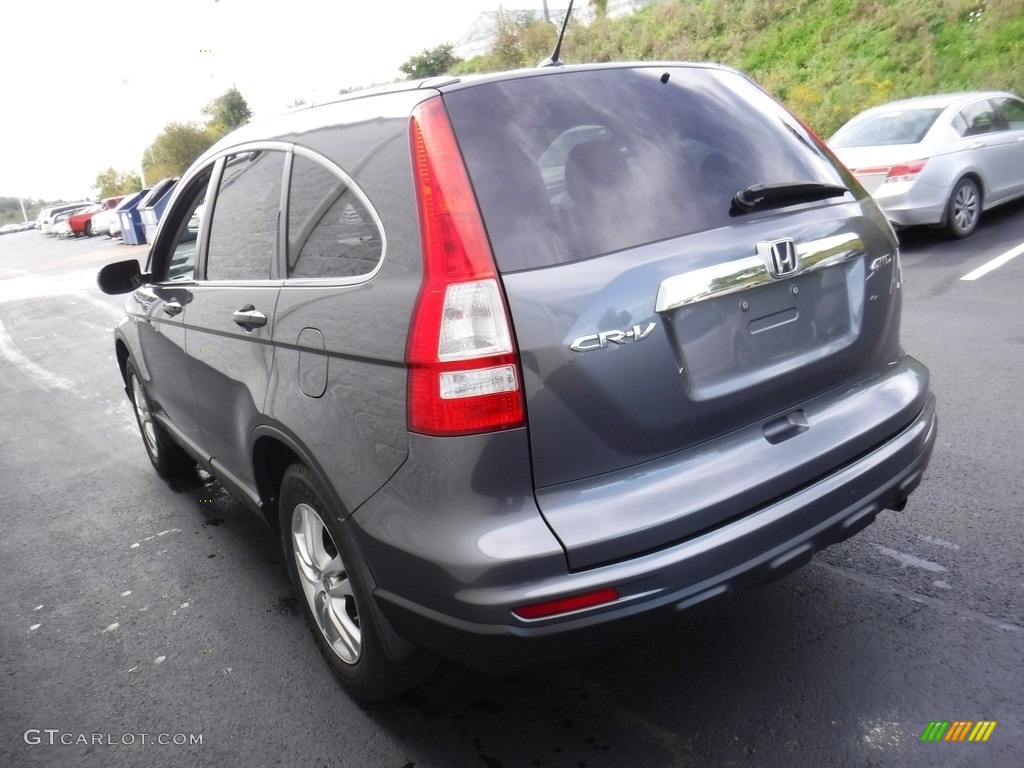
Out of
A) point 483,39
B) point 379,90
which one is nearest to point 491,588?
point 379,90

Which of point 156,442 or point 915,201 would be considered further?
point 915,201

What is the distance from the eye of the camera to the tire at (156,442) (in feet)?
16.3

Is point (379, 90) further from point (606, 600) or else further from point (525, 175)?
point (606, 600)

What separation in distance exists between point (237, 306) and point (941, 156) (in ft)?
27.3

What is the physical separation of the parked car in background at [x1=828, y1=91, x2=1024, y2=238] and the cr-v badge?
25.1 feet

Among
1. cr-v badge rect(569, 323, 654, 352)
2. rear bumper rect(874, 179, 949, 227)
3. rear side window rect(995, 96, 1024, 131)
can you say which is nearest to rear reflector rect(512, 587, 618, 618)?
cr-v badge rect(569, 323, 654, 352)

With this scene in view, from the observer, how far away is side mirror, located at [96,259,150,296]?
4391 millimetres

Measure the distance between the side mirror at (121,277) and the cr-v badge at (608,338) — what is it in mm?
3042

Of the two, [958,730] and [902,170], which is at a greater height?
[902,170]

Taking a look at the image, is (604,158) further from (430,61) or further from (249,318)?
(430,61)

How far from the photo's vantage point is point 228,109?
54781 mm

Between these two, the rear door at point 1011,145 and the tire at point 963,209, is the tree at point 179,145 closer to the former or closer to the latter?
the rear door at point 1011,145

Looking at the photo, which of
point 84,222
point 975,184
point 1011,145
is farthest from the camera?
point 84,222

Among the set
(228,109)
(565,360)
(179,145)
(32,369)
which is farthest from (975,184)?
(228,109)
